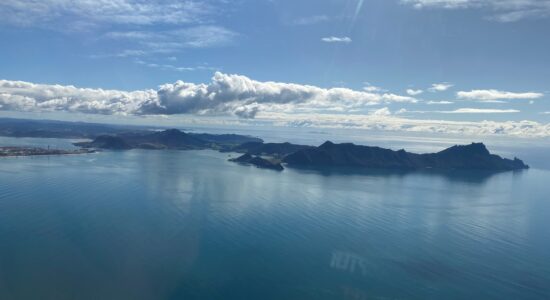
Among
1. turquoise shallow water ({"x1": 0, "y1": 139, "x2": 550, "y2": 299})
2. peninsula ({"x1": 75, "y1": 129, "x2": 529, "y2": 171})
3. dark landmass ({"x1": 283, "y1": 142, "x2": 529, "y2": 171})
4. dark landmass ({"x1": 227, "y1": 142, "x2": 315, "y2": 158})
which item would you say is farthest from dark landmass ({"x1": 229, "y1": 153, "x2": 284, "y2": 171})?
turquoise shallow water ({"x1": 0, "y1": 139, "x2": 550, "y2": 299})

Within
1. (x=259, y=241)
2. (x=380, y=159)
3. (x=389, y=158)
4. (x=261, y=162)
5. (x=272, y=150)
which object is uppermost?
(x=272, y=150)

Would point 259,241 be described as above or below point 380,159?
below

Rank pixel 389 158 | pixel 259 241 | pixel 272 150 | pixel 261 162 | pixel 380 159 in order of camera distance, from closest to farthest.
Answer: pixel 259 241 < pixel 261 162 < pixel 380 159 < pixel 389 158 < pixel 272 150

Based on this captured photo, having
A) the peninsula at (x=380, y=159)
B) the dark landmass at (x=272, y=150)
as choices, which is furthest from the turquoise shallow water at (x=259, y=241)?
the dark landmass at (x=272, y=150)


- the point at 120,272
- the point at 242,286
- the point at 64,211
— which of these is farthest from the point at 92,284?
the point at 64,211

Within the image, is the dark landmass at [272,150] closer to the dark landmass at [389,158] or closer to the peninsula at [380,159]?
the peninsula at [380,159]

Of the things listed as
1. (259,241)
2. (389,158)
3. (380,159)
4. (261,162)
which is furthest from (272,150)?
(259,241)

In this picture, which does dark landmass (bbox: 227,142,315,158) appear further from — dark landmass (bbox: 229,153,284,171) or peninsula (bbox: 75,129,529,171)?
dark landmass (bbox: 229,153,284,171)

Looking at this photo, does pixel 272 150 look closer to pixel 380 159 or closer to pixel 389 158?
pixel 380 159
